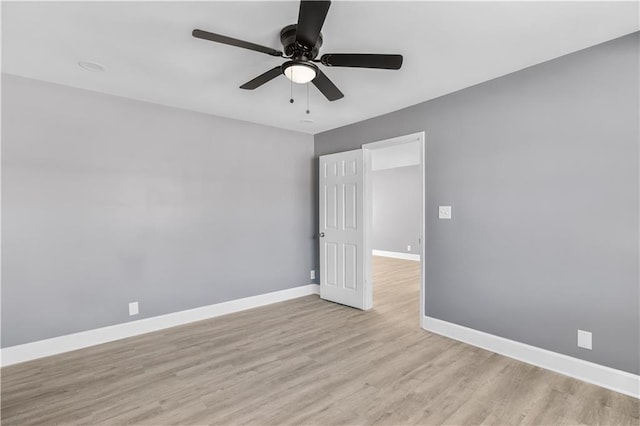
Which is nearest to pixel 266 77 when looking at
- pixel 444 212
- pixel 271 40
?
pixel 271 40

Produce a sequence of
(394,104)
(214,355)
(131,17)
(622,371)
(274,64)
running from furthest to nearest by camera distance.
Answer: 1. (394,104)
2. (214,355)
3. (274,64)
4. (622,371)
5. (131,17)

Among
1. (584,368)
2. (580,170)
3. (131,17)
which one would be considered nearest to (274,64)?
(131,17)

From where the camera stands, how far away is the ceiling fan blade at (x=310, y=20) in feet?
4.97

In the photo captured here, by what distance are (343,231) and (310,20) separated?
120 inches

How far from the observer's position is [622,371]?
88.0 inches

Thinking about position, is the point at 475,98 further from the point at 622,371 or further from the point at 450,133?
the point at 622,371

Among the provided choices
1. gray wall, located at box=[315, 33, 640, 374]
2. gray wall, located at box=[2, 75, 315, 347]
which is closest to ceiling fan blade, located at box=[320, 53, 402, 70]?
gray wall, located at box=[315, 33, 640, 374]

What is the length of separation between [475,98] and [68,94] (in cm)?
403

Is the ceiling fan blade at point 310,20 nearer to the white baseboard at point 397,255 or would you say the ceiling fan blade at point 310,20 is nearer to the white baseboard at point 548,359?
the white baseboard at point 548,359

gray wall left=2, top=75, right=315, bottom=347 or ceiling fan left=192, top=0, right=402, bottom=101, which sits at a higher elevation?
ceiling fan left=192, top=0, right=402, bottom=101

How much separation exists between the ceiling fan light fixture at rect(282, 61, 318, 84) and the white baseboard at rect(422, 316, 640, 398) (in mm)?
2810

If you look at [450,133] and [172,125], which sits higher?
[172,125]

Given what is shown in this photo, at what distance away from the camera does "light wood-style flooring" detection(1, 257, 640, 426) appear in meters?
2.00

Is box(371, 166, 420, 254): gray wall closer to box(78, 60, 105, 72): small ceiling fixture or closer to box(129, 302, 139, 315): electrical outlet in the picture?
box(129, 302, 139, 315): electrical outlet
